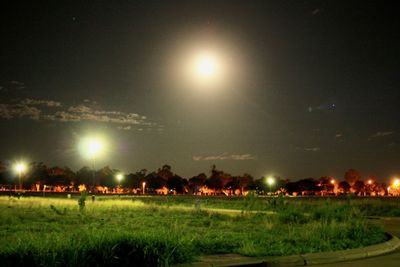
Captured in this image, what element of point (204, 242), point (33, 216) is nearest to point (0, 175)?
point (33, 216)

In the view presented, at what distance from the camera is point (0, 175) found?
19262 cm

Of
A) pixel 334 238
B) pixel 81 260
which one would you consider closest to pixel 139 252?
pixel 81 260

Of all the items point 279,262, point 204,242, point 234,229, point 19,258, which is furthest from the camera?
point 234,229

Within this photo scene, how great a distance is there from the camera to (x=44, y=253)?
937 cm

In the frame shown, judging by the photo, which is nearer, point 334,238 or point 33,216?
point 334,238

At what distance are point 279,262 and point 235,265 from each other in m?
1.17

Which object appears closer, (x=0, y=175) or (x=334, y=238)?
(x=334, y=238)

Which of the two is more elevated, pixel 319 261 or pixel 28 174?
pixel 28 174

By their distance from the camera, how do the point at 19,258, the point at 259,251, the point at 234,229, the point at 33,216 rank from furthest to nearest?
the point at 33,216, the point at 234,229, the point at 259,251, the point at 19,258

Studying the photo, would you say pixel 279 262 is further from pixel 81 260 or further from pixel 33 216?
pixel 33 216

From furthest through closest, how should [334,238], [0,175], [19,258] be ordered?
[0,175] → [334,238] → [19,258]

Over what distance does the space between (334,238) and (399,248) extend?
1.99 m

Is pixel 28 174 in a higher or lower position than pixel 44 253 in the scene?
higher

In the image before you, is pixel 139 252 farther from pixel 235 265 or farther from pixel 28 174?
pixel 28 174
